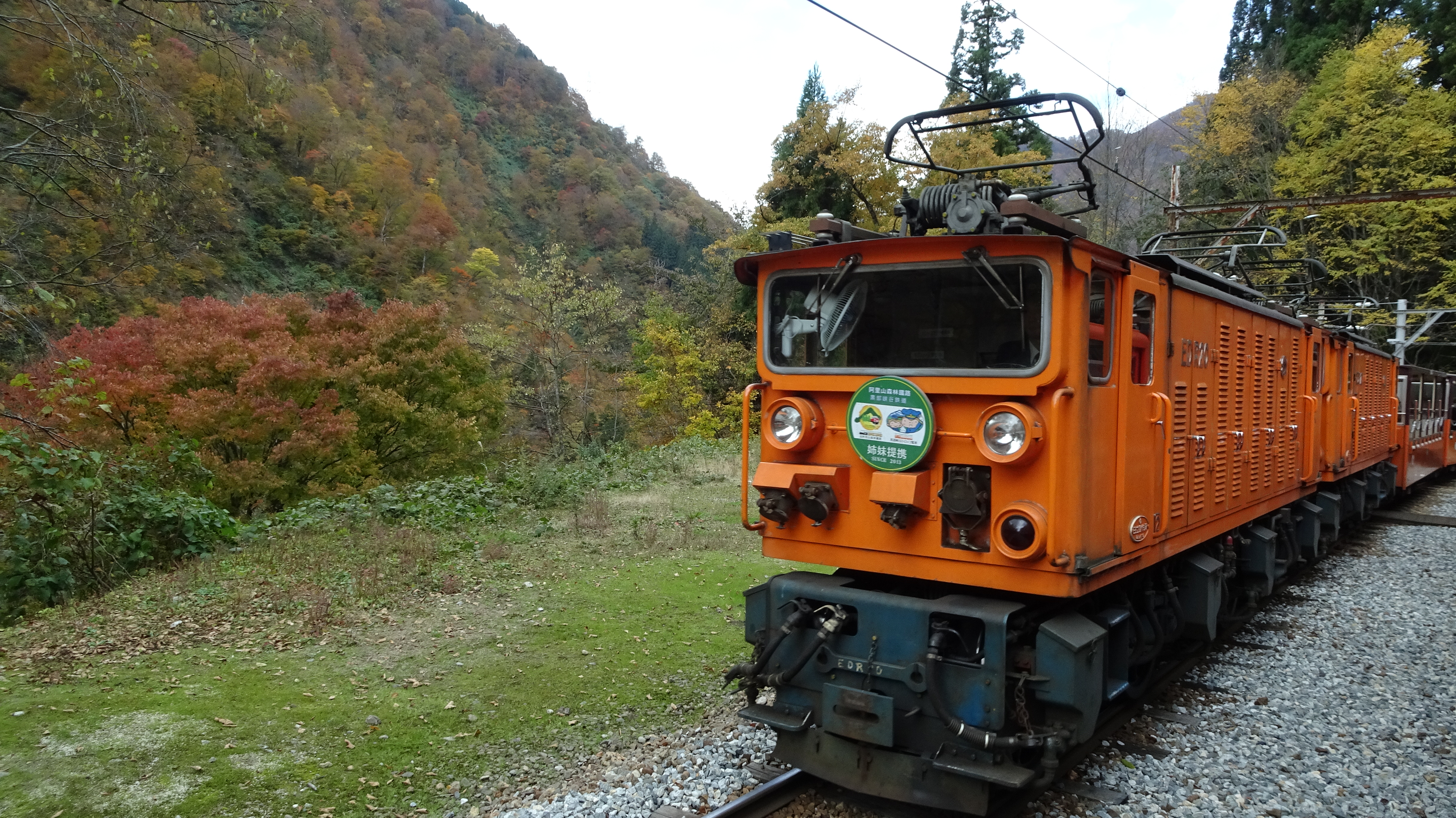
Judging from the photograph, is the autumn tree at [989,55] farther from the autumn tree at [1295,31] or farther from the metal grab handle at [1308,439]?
the metal grab handle at [1308,439]

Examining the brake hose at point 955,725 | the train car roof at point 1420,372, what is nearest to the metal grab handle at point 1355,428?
the train car roof at point 1420,372

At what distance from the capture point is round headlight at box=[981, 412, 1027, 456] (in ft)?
Result: 12.9

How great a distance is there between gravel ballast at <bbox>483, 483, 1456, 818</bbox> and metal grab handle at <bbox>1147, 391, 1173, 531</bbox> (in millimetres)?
1400

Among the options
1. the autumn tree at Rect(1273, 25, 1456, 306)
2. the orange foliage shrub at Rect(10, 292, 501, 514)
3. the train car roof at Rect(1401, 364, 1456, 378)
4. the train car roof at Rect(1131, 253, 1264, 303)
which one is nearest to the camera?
the train car roof at Rect(1131, 253, 1264, 303)

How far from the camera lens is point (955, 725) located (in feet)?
12.8

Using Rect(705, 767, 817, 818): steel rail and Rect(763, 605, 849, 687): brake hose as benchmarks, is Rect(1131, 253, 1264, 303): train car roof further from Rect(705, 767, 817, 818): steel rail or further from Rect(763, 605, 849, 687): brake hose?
Rect(705, 767, 817, 818): steel rail

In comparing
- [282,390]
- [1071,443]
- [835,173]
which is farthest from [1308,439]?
[835,173]

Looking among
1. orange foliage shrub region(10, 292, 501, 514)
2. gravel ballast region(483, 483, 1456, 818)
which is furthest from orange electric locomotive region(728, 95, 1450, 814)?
orange foliage shrub region(10, 292, 501, 514)

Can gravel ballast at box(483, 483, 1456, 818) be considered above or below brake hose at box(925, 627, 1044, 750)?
below

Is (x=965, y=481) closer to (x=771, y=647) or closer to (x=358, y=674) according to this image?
(x=771, y=647)

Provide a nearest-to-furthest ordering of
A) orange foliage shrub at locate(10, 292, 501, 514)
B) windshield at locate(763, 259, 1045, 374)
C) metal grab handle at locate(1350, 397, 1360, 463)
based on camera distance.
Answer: windshield at locate(763, 259, 1045, 374), metal grab handle at locate(1350, 397, 1360, 463), orange foliage shrub at locate(10, 292, 501, 514)

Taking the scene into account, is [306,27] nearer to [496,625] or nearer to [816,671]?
[496,625]

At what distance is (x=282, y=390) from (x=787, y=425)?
12320 millimetres

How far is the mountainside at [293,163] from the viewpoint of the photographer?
603cm
